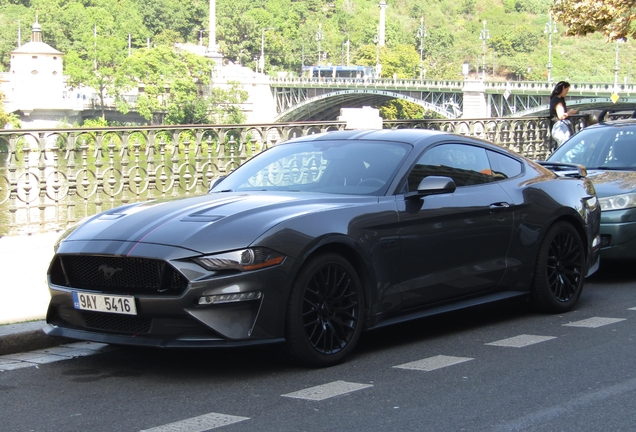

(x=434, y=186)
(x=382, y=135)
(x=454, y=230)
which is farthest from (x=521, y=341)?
(x=382, y=135)

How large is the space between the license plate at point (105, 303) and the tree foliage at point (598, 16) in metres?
16.4

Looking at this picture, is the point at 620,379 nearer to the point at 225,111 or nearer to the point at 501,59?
the point at 225,111

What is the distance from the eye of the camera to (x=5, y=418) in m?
4.64

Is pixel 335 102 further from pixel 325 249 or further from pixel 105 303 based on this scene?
pixel 105 303

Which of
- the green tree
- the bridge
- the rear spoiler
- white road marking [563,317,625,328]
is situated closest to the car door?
white road marking [563,317,625,328]

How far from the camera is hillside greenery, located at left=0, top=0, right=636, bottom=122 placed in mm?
125562

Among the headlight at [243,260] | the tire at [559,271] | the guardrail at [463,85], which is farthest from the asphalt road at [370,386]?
the guardrail at [463,85]

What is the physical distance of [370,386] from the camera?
516cm

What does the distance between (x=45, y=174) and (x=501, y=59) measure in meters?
167

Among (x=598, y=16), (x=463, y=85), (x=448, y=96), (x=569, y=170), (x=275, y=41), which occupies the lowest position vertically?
(x=569, y=170)

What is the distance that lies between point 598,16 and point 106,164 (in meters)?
11.5

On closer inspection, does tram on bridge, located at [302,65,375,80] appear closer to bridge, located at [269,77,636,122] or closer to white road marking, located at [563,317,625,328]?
bridge, located at [269,77,636,122]

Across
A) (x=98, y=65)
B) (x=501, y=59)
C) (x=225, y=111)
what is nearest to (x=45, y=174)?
(x=225, y=111)

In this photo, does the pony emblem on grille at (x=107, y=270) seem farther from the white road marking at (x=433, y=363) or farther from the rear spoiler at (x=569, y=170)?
the rear spoiler at (x=569, y=170)
